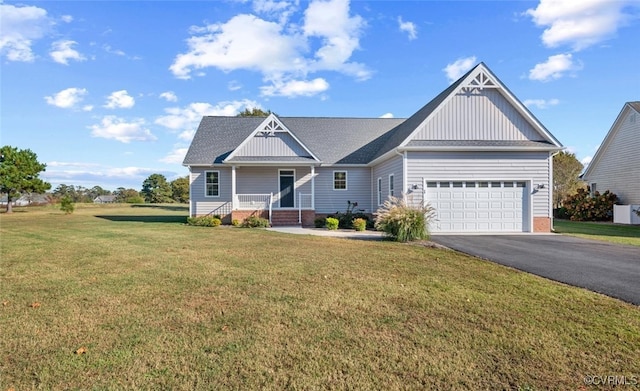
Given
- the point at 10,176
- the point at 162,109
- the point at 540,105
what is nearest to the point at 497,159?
the point at 540,105

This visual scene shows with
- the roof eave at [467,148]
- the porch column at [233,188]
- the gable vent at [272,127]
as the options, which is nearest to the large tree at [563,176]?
the roof eave at [467,148]

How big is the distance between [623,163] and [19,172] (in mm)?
46490

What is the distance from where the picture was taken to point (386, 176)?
59.9 ft

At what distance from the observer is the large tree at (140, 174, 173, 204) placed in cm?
6137

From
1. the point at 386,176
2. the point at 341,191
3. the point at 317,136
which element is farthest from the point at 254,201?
the point at 386,176

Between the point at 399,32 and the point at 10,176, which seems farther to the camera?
the point at 10,176

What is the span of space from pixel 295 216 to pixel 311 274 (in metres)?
12.7

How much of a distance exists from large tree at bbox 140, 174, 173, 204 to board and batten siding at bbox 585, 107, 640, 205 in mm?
58787

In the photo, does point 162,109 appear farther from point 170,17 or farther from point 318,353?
point 318,353

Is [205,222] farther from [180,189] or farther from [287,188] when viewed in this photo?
[180,189]

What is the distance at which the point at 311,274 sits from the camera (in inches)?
273

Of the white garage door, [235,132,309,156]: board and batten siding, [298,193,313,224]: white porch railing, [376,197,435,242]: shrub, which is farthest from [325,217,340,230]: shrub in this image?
[376,197,435,242]: shrub

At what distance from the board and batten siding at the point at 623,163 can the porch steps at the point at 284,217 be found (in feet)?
66.0

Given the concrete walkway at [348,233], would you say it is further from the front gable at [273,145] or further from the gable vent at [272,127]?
the gable vent at [272,127]
